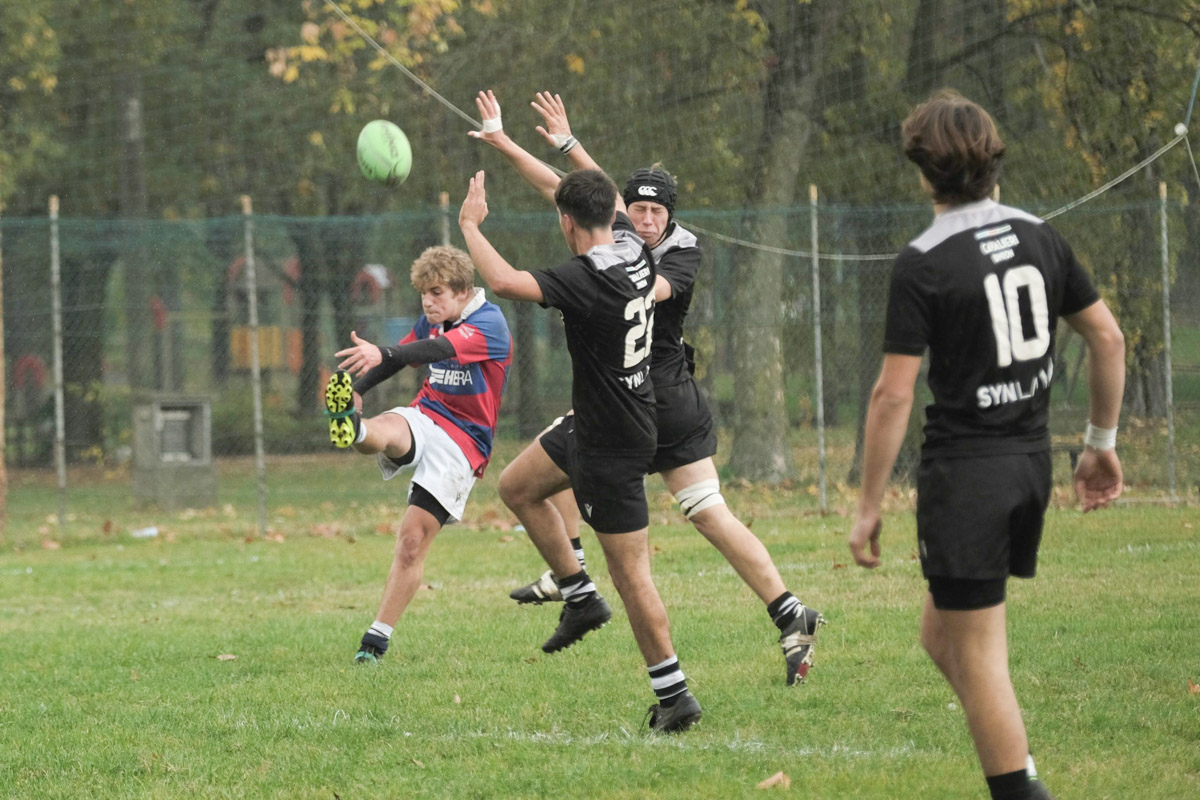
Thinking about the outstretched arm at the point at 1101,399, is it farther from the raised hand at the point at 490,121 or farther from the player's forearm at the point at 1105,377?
the raised hand at the point at 490,121

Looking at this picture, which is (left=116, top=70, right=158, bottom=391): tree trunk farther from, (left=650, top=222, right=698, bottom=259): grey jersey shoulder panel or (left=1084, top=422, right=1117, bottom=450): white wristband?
(left=1084, top=422, right=1117, bottom=450): white wristband

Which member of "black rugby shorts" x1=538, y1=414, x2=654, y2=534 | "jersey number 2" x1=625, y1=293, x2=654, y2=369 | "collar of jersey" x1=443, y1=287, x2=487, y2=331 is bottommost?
"black rugby shorts" x1=538, y1=414, x2=654, y2=534

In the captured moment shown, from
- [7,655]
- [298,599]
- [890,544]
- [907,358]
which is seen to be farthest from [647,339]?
[890,544]

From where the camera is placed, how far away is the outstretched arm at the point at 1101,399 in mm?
3584

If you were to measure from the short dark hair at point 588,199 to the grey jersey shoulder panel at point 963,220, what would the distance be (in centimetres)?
167

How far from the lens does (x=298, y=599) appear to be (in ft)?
29.7

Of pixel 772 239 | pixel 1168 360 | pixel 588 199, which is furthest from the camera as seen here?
pixel 772 239

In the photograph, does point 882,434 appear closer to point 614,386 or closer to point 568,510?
point 614,386

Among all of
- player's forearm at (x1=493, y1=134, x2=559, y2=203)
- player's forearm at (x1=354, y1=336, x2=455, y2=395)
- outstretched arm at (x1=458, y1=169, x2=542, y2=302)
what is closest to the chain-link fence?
Result: player's forearm at (x1=354, y1=336, x2=455, y2=395)

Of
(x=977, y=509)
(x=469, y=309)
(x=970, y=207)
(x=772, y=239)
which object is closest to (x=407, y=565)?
(x=469, y=309)

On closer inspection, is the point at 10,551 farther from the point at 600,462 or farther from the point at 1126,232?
the point at 1126,232

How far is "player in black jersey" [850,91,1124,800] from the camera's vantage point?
11.1 feet

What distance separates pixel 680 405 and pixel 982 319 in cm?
280

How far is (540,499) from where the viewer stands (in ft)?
21.5
